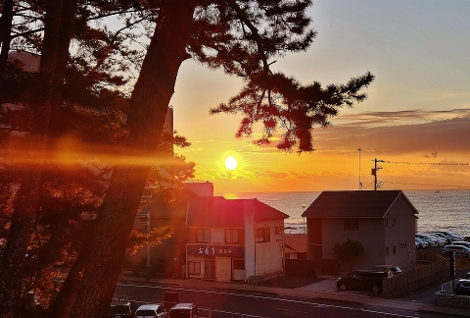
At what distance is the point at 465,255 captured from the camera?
63.3 m

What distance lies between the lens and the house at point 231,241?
45.7 metres

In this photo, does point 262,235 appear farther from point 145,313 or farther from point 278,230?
point 145,313

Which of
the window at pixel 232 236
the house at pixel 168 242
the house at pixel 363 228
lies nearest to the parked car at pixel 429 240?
the house at pixel 363 228

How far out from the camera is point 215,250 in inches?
1837

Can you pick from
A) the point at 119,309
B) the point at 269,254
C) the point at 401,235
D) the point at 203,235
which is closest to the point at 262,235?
the point at 269,254

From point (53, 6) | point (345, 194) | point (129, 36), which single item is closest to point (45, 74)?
point (53, 6)

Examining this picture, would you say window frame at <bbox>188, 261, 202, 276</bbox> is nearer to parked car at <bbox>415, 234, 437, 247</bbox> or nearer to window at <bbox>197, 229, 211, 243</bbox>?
window at <bbox>197, 229, 211, 243</bbox>

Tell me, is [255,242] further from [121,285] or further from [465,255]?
[465,255]

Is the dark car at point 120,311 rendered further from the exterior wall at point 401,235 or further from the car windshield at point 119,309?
the exterior wall at point 401,235

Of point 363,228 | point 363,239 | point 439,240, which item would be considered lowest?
point 439,240

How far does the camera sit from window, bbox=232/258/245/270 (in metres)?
45.6

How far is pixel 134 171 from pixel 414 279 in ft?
122

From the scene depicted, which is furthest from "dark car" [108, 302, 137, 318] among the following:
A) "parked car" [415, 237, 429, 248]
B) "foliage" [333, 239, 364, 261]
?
"parked car" [415, 237, 429, 248]

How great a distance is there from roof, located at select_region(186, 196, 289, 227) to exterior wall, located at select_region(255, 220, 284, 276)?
0.76 meters
